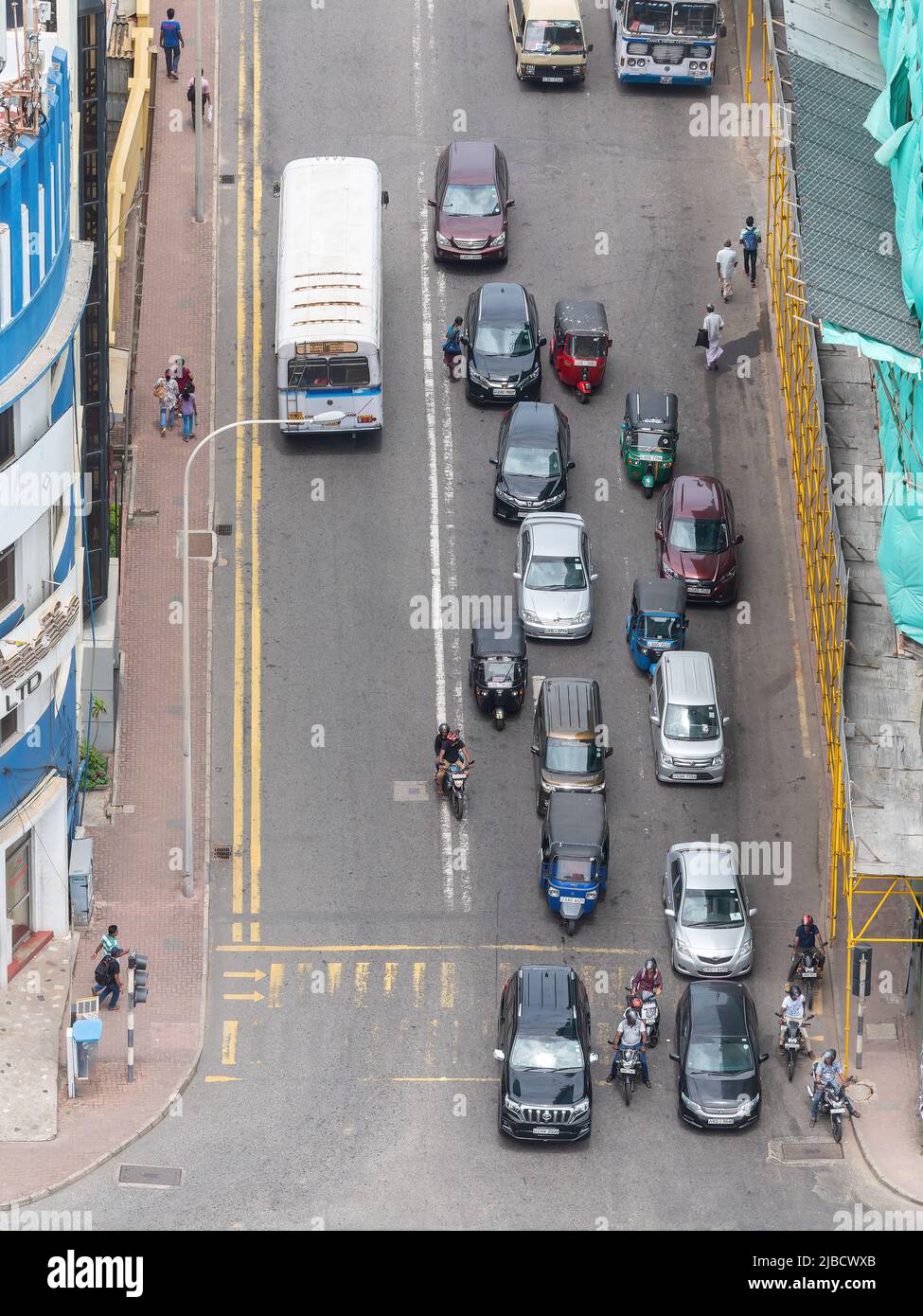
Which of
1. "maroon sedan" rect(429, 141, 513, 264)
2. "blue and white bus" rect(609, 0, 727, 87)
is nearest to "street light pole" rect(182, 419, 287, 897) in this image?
"maroon sedan" rect(429, 141, 513, 264)

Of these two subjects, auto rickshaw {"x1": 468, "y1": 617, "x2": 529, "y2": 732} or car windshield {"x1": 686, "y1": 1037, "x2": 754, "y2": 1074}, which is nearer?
car windshield {"x1": 686, "y1": 1037, "x2": 754, "y2": 1074}

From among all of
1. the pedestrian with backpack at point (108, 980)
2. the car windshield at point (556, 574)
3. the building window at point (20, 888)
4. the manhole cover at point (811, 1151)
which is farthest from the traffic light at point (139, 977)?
the car windshield at point (556, 574)

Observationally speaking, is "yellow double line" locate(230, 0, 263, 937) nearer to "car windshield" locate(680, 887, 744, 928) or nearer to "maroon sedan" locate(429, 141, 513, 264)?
"maroon sedan" locate(429, 141, 513, 264)

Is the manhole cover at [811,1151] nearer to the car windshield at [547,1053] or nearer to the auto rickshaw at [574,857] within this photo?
the car windshield at [547,1053]

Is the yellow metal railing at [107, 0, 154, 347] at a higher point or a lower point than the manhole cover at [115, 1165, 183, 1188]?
higher

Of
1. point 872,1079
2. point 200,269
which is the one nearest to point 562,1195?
point 872,1079

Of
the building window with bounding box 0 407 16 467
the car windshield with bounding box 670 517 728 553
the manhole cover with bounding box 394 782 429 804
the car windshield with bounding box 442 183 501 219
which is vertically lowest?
the manhole cover with bounding box 394 782 429 804

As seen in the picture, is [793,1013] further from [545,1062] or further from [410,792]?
[410,792]
